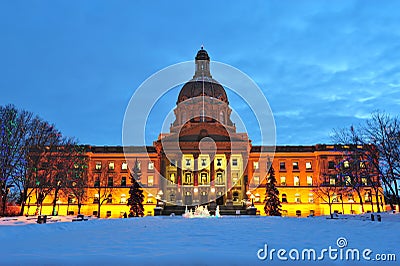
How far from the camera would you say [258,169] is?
74.2m

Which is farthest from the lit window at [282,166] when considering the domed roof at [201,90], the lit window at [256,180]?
the domed roof at [201,90]

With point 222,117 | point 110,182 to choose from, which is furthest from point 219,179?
point 110,182

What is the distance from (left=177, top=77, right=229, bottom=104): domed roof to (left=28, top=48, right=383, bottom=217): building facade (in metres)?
1.14

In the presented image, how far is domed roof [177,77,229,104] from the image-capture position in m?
83.4

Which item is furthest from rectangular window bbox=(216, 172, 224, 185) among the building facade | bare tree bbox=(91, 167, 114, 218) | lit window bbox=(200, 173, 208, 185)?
bare tree bbox=(91, 167, 114, 218)

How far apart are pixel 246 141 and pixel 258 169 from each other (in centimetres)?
875

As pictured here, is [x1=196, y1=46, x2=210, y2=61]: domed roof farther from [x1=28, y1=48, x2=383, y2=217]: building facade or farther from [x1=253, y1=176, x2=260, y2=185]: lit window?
[x1=253, y1=176, x2=260, y2=185]: lit window

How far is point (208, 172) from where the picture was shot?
6750 centimetres

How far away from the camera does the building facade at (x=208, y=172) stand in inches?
2574

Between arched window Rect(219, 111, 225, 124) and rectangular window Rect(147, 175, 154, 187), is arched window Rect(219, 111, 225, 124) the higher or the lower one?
the higher one

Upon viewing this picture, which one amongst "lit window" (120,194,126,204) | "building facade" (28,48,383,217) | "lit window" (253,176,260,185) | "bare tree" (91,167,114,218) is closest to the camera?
"building facade" (28,48,383,217)

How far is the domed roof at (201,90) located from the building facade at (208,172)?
1.14 meters

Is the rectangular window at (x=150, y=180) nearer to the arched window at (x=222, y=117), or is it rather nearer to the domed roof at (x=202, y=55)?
the arched window at (x=222, y=117)

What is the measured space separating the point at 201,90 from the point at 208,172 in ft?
76.2
